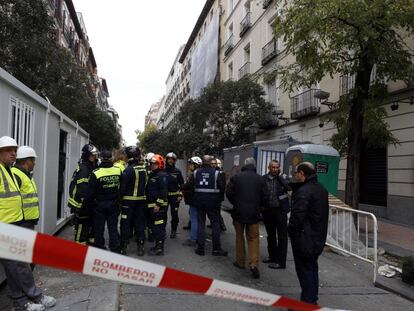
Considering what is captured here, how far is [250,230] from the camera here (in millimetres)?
6680

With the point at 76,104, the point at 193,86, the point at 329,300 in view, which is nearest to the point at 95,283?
the point at 329,300

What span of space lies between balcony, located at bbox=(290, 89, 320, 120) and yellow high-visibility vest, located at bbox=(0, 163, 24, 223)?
15948 mm

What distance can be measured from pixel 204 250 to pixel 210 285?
527 cm

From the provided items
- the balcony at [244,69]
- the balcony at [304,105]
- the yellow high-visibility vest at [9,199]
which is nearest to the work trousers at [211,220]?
the yellow high-visibility vest at [9,199]

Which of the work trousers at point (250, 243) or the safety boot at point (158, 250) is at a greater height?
the work trousers at point (250, 243)

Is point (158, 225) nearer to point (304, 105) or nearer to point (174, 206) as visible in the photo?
point (174, 206)

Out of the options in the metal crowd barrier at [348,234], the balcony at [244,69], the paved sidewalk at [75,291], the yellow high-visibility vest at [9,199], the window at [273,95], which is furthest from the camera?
the balcony at [244,69]

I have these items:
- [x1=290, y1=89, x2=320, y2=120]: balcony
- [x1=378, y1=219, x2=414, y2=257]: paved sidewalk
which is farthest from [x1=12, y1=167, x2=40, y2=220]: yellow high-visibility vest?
[x1=290, y1=89, x2=320, y2=120]: balcony

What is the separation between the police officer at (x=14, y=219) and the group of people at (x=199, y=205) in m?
0.02

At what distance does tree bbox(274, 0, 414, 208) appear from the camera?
9156mm

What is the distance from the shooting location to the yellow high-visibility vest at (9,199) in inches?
163

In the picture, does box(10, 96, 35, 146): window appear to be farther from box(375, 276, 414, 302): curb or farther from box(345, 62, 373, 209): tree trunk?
box(345, 62, 373, 209): tree trunk

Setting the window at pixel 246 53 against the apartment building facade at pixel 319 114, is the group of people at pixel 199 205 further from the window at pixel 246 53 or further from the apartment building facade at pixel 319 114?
the window at pixel 246 53

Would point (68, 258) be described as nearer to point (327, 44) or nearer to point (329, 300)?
point (329, 300)
